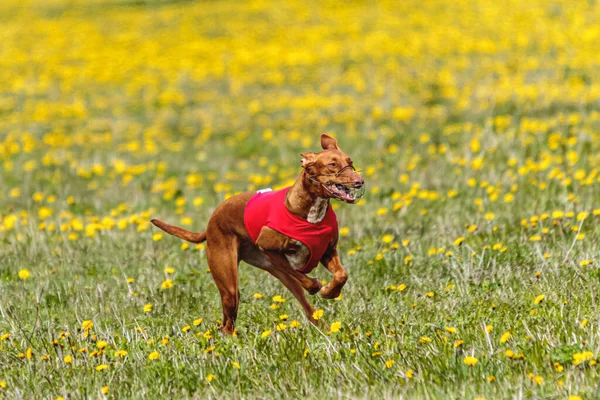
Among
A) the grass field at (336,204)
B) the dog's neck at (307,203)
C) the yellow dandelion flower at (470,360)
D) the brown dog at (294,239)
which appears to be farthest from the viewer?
the dog's neck at (307,203)

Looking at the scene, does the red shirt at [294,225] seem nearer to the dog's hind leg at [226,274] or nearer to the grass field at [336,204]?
the dog's hind leg at [226,274]

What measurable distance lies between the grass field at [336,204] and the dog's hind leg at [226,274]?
0.13 meters

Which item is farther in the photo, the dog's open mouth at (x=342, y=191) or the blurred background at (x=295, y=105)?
the blurred background at (x=295, y=105)

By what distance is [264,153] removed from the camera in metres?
10.3

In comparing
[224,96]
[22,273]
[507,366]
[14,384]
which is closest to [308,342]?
[507,366]

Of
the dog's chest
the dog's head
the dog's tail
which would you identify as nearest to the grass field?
the dog's chest

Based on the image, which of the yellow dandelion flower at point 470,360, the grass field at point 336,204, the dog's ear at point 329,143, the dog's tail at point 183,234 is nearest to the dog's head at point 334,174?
the dog's ear at point 329,143

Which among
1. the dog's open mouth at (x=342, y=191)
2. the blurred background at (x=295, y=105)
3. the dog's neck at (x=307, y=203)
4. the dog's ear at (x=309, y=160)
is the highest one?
the dog's ear at (x=309, y=160)

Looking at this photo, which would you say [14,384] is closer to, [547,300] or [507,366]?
[507,366]

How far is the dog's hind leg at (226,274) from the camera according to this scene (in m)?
4.08

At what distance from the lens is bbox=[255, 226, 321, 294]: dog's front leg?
12.5ft

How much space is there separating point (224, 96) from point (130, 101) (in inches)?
70.2

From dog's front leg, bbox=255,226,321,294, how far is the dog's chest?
0.8 inches

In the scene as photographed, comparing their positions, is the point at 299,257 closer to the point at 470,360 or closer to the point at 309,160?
the point at 309,160
